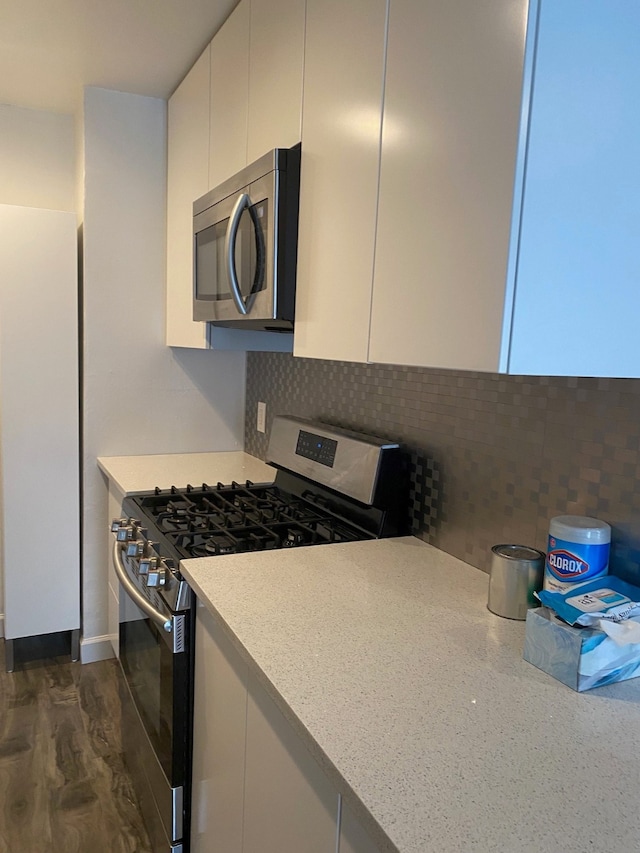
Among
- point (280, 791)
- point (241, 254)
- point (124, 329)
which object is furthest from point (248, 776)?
point (124, 329)

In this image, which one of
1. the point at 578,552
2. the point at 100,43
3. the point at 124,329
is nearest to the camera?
the point at 578,552

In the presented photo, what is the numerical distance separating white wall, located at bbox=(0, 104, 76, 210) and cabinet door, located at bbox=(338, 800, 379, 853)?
9.10 feet

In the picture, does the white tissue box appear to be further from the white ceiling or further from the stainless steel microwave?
the white ceiling

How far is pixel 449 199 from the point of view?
37.5 inches

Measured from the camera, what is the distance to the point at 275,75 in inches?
61.2

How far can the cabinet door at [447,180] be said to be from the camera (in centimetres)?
86

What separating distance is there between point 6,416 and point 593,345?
2.25 m

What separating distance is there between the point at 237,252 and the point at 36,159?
1655 millimetres

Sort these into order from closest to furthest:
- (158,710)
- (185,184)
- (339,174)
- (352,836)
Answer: (352,836) → (339,174) → (158,710) → (185,184)

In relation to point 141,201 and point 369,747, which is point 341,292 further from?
point 141,201

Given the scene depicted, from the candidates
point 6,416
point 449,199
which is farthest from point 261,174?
point 6,416

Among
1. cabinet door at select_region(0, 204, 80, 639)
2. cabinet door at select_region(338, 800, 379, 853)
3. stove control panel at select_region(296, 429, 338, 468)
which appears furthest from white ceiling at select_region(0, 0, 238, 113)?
cabinet door at select_region(338, 800, 379, 853)

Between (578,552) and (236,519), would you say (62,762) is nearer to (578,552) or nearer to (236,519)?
(236,519)

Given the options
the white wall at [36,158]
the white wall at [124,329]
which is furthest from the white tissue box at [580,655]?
the white wall at [36,158]
